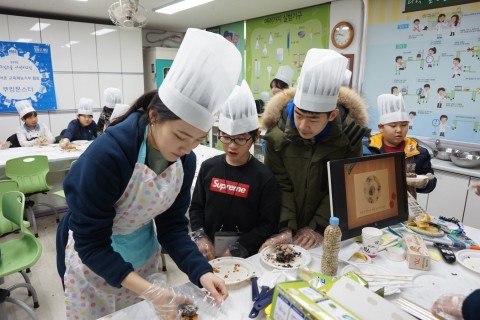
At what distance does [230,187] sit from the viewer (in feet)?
4.98

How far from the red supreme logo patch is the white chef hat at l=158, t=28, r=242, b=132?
2.04ft

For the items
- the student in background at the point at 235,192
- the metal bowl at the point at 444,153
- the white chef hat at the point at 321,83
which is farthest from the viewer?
the metal bowl at the point at 444,153

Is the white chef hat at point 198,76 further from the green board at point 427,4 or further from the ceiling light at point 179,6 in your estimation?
the ceiling light at point 179,6

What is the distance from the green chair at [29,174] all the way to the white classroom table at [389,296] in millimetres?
2870

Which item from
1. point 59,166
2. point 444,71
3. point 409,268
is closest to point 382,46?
point 444,71

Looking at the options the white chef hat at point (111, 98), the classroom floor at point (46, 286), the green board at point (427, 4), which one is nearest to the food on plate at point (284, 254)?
the classroom floor at point (46, 286)

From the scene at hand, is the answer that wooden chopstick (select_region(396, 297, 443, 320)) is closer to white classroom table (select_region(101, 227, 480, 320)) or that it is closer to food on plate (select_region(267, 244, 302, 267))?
white classroom table (select_region(101, 227, 480, 320))

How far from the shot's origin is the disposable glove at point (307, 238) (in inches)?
53.5

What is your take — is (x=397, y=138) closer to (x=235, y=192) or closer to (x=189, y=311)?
(x=235, y=192)

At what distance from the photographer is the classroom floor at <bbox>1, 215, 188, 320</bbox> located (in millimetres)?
2146

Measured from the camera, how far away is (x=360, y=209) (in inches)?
50.4

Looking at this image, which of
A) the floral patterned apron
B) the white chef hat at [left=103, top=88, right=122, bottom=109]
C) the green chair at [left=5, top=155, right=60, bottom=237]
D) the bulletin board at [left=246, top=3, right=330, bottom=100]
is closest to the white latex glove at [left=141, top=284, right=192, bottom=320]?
the floral patterned apron

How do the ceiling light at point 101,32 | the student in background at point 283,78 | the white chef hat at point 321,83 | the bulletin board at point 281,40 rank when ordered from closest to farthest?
the white chef hat at point 321,83 < the student in background at point 283,78 < the bulletin board at point 281,40 < the ceiling light at point 101,32

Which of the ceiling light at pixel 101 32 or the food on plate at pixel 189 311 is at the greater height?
the ceiling light at pixel 101 32
